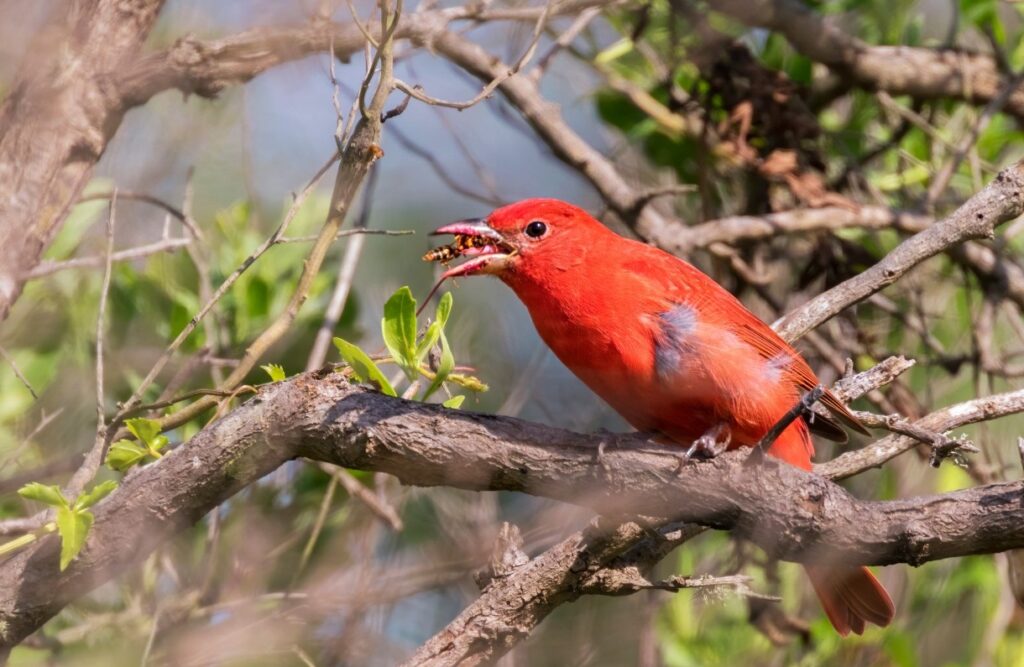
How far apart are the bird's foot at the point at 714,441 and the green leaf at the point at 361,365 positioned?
2.59 feet

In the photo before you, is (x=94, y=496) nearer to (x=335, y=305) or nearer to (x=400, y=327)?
(x=400, y=327)

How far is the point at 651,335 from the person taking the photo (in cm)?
350

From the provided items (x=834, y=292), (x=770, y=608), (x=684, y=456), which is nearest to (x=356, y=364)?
(x=684, y=456)

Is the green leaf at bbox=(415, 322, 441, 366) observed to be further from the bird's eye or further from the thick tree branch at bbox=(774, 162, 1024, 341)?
the thick tree branch at bbox=(774, 162, 1024, 341)

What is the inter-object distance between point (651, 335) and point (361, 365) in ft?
3.09

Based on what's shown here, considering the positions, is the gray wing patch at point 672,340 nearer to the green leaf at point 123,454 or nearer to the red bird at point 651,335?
the red bird at point 651,335

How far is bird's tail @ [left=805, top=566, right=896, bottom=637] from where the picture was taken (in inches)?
158

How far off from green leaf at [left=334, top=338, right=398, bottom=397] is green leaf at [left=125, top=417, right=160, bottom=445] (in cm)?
49

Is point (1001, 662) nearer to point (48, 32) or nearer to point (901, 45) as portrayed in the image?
point (901, 45)

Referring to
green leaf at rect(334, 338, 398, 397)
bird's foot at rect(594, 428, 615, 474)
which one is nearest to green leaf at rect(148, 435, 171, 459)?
green leaf at rect(334, 338, 398, 397)

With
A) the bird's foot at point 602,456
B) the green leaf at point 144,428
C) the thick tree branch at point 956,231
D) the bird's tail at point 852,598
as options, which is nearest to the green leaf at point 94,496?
the green leaf at point 144,428

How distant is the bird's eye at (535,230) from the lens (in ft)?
12.5

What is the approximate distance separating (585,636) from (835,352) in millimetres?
1571

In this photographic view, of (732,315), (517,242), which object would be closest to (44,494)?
(517,242)
